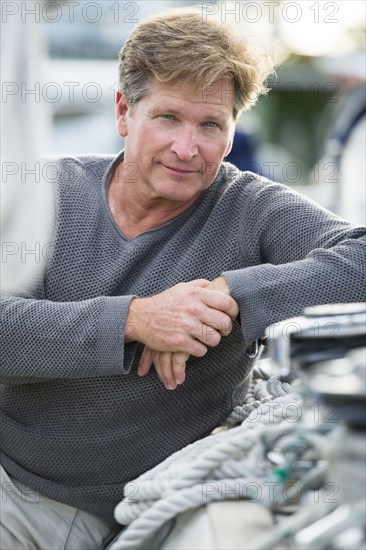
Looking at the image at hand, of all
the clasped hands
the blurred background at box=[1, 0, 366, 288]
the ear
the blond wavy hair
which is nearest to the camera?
the blurred background at box=[1, 0, 366, 288]

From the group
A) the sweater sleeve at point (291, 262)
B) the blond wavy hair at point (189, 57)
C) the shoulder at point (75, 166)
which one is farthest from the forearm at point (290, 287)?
the shoulder at point (75, 166)

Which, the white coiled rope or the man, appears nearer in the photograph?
the white coiled rope

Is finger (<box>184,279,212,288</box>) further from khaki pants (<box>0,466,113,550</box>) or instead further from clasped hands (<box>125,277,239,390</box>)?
khaki pants (<box>0,466,113,550</box>)

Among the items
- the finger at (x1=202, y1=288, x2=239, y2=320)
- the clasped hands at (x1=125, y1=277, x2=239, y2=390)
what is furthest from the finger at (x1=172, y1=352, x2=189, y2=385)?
the finger at (x1=202, y1=288, x2=239, y2=320)

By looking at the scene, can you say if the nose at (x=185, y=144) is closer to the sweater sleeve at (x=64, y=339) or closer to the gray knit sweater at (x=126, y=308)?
the gray knit sweater at (x=126, y=308)

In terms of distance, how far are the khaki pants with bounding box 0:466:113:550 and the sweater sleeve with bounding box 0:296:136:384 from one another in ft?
0.94

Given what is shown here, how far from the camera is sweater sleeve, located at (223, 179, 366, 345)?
2082mm

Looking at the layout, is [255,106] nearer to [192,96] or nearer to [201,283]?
[192,96]

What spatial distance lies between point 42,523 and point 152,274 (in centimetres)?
59

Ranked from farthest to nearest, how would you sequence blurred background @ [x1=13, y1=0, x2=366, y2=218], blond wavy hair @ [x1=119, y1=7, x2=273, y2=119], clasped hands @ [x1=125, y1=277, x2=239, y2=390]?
blurred background @ [x1=13, y1=0, x2=366, y2=218]
blond wavy hair @ [x1=119, y1=7, x2=273, y2=119]
clasped hands @ [x1=125, y1=277, x2=239, y2=390]

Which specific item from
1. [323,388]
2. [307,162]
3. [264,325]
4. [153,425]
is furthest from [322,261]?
[307,162]

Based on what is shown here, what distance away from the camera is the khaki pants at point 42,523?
2.24 m

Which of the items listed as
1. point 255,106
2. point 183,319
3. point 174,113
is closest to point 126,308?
point 183,319

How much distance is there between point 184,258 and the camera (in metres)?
2.31
